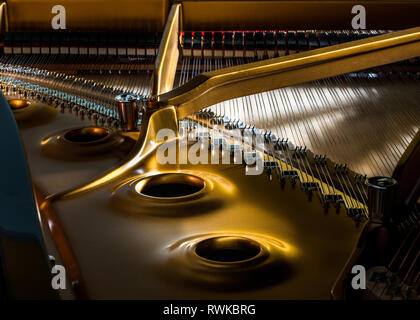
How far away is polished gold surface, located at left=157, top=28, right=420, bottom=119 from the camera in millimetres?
2240

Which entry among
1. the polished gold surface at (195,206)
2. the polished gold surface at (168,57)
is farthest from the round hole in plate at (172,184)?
the polished gold surface at (168,57)

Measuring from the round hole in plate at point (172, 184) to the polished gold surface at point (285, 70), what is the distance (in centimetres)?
28

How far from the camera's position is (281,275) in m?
1.61

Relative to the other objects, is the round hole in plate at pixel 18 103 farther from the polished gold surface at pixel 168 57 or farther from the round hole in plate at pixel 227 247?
the round hole in plate at pixel 227 247

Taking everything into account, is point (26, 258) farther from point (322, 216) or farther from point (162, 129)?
point (162, 129)

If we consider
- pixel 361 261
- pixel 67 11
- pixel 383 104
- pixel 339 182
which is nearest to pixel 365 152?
pixel 339 182

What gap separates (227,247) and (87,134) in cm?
134

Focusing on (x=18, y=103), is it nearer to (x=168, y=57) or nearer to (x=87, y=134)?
(x=87, y=134)

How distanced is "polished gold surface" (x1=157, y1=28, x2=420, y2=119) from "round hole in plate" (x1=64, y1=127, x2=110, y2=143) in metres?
0.51

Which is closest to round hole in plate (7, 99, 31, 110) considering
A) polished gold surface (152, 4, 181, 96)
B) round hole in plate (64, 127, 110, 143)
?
round hole in plate (64, 127, 110, 143)

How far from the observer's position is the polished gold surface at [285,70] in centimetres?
224

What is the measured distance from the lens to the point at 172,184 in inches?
90.4

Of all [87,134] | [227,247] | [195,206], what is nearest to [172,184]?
[195,206]

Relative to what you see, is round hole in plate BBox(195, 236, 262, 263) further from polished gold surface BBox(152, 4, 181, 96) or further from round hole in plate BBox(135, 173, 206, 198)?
polished gold surface BBox(152, 4, 181, 96)
